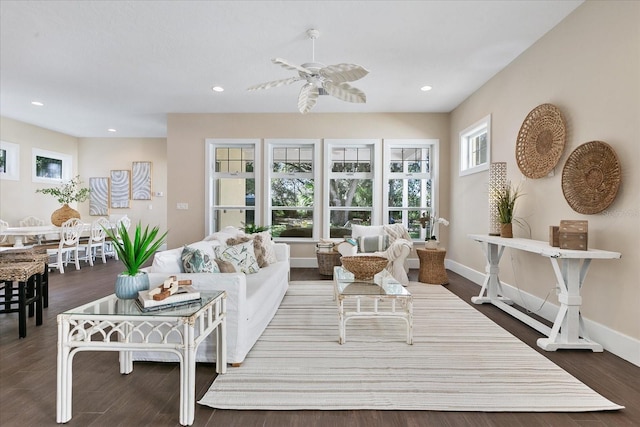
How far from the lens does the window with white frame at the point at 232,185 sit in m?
6.33

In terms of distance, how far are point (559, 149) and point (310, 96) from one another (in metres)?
2.44

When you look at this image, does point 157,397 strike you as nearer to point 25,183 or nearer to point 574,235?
point 574,235

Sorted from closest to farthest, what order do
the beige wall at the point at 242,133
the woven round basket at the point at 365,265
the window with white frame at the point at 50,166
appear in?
the woven round basket at the point at 365,265 < the beige wall at the point at 242,133 < the window with white frame at the point at 50,166

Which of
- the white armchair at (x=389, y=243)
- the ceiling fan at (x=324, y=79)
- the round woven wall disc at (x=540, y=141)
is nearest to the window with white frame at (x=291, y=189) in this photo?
the white armchair at (x=389, y=243)

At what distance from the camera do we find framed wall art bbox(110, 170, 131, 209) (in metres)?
8.31

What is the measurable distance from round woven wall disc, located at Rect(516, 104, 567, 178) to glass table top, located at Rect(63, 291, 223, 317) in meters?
3.31

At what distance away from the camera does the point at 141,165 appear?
830 centimetres

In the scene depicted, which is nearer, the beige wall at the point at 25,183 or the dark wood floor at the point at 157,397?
the dark wood floor at the point at 157,397

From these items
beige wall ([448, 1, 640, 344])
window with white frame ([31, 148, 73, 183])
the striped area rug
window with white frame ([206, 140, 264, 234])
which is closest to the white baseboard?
beige wall ([448, 1, 640, 344])

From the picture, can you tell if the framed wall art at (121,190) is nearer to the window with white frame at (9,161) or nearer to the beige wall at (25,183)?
the beige wall at (25,183)

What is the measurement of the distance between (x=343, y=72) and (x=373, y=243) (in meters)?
2.92

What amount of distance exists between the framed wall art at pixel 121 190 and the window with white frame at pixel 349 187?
5.51m

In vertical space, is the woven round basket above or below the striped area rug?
above

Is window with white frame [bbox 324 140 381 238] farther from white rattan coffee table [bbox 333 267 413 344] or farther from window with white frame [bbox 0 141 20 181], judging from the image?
window with white frame [bbox 0 141 20 181]
